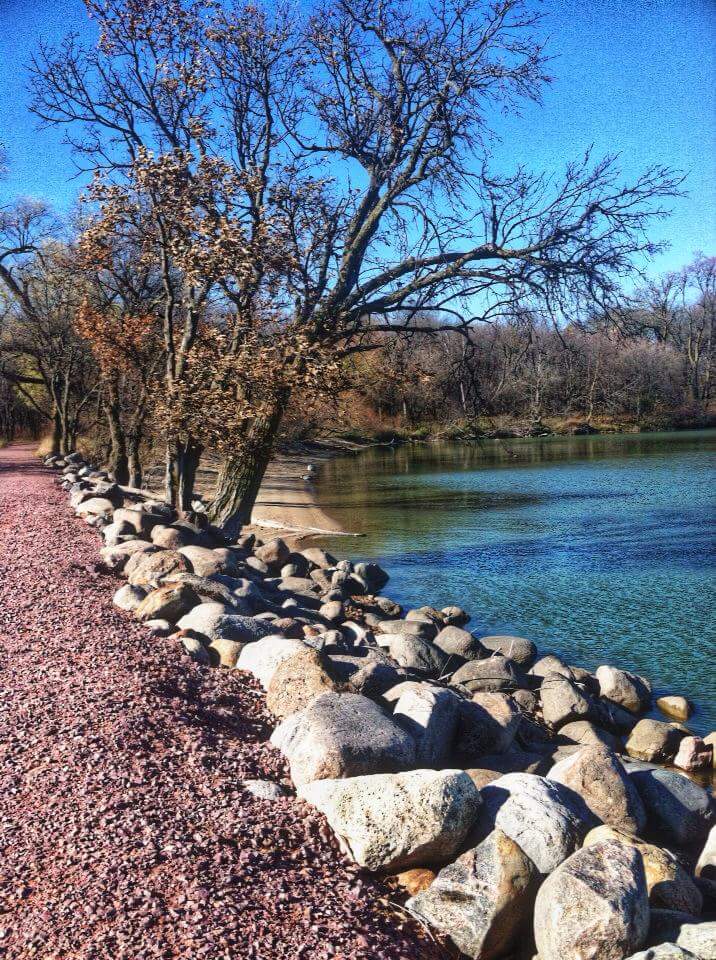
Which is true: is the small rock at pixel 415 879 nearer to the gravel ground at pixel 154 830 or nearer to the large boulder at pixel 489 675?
the gravel ground at pixel 154 830

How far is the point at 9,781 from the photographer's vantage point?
3861 millimetres

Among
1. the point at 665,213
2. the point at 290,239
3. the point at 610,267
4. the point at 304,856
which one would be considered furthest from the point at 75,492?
the point at 304,856

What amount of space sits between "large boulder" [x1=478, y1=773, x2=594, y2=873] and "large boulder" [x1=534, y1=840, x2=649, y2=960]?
1.04ft

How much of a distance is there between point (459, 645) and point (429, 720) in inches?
168

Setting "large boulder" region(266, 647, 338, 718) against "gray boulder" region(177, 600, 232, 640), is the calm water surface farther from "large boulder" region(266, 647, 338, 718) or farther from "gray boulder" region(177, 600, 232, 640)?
"gray boulder" region(177, 600, 232, 640)

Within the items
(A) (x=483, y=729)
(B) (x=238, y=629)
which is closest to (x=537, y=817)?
(A) (x=483, y=729)

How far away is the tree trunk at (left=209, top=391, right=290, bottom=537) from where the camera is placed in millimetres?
13016

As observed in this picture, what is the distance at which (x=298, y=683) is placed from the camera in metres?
5.33

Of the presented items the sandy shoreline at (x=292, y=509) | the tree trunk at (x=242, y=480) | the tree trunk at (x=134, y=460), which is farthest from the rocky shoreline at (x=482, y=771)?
the tree trunk at (x=134, y=460)

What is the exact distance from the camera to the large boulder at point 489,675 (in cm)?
806

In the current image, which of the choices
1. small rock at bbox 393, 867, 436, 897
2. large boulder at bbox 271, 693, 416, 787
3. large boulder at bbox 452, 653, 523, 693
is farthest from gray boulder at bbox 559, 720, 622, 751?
small rock at bbox 393, 867, 436, 897

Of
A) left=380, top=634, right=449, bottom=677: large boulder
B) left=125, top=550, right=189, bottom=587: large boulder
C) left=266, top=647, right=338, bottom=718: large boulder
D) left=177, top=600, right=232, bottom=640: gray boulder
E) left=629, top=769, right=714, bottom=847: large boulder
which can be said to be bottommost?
left=629, top=769, right=714, bottom=847: large boulder

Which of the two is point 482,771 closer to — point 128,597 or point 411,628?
point 128,597

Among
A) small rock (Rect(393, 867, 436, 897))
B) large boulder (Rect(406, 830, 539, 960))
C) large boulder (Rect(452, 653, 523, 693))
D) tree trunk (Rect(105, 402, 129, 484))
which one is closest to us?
large boulder (Rect(406, 830, 539, 960))
